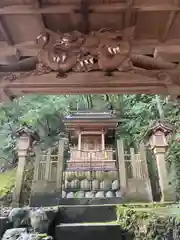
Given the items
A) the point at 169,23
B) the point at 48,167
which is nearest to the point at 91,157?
the point at 48,167

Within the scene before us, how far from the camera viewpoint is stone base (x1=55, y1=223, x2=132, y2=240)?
5023 millimetres

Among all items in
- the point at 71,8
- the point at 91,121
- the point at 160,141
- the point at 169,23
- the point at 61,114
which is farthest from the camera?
the point at 61,114

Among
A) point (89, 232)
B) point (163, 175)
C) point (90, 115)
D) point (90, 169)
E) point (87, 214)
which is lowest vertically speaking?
point (89, 232)

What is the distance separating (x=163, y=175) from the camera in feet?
22.9

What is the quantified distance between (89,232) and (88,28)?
14.7ft

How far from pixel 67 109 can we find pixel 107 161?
376 cm

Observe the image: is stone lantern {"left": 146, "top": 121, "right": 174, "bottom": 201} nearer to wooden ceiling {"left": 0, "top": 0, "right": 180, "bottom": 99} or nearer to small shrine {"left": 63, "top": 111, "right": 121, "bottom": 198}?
small shrine {"left": 63, "top": 111, "right": 121, "bottom": 198}

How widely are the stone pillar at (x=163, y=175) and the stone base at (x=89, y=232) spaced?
2034mm

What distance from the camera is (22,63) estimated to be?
218cm

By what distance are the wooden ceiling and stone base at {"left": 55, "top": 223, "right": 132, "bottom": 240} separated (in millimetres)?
3949

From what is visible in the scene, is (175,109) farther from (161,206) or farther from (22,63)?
(22,63)

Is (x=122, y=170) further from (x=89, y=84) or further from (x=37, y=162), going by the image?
(x=89, y=84)

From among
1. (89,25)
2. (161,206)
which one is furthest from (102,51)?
(161,206)

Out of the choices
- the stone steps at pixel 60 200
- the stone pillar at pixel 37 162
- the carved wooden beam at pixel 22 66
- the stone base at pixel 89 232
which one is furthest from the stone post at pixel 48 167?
the carved wooden beam at pixel 22 66
